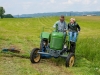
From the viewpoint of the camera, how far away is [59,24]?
10266 millimetres

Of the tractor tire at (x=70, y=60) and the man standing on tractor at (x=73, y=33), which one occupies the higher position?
the man standing on tractor at (x=73, y=33)

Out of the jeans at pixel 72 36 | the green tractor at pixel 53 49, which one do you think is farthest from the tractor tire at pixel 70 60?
the jeans at pixel 72 36

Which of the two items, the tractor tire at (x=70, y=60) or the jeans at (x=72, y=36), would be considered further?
the jeans at (x=72, y=36)

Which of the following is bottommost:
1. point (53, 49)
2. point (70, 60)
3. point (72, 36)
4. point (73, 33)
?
point (70, 60)

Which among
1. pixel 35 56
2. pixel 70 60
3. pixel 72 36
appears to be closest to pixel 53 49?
pixel 35 56

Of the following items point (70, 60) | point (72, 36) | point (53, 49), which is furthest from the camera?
point (72, 36)

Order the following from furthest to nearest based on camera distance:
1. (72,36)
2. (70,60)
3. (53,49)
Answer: (72,36) < (53,49) < (70,60)

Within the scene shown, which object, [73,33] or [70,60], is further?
[73,33]

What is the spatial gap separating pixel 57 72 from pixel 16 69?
1.33 meters

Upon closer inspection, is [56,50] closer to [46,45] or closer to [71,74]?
[46,45]

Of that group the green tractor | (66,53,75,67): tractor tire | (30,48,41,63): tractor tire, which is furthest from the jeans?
(30,48,41,63): tractor tire

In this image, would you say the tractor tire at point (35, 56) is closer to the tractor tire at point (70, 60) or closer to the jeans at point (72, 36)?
the tractor tire at point (70, 60)

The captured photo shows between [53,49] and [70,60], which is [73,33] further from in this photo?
[70,60]

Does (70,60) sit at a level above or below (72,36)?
below
